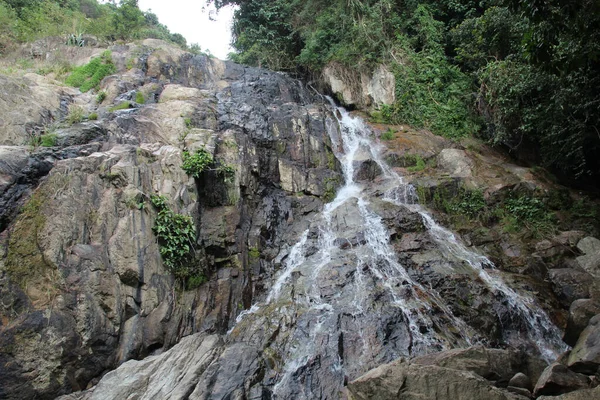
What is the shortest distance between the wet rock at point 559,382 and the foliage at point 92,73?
17112 mm

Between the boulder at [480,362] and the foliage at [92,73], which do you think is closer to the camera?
the boulder at [480,362]

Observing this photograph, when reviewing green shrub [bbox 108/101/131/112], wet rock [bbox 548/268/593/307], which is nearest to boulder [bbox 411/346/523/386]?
wet rock [bbox 548/268/593/307]

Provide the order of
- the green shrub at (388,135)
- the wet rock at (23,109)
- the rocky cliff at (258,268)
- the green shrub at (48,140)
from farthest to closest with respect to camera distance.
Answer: the green shrub at (388,135)
the wet rock at (23,109)
the green shrub at (48,140)
the rocky cliff at (258,268)

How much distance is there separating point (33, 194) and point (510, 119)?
15021 mm

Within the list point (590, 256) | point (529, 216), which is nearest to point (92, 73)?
point (529, 216)

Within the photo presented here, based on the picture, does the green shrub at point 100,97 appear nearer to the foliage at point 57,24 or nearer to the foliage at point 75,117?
the foliage at point 75,117

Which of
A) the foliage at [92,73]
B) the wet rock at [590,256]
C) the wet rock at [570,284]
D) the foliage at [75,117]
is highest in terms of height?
the foliage at [92,73]

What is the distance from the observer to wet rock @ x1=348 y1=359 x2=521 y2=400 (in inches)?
172

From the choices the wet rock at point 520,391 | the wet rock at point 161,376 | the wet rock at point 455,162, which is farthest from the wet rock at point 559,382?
the wet rock at point 455,162

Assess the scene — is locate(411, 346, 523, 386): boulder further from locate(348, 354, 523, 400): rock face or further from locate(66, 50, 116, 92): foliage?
locate(66, 50, 116, 92): foliage

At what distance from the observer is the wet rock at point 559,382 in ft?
15.3

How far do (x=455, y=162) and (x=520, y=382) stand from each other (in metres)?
9.53

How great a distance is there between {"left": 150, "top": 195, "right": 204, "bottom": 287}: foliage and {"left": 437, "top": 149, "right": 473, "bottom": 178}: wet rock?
9.81 m

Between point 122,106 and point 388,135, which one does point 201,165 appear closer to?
point 122,106
